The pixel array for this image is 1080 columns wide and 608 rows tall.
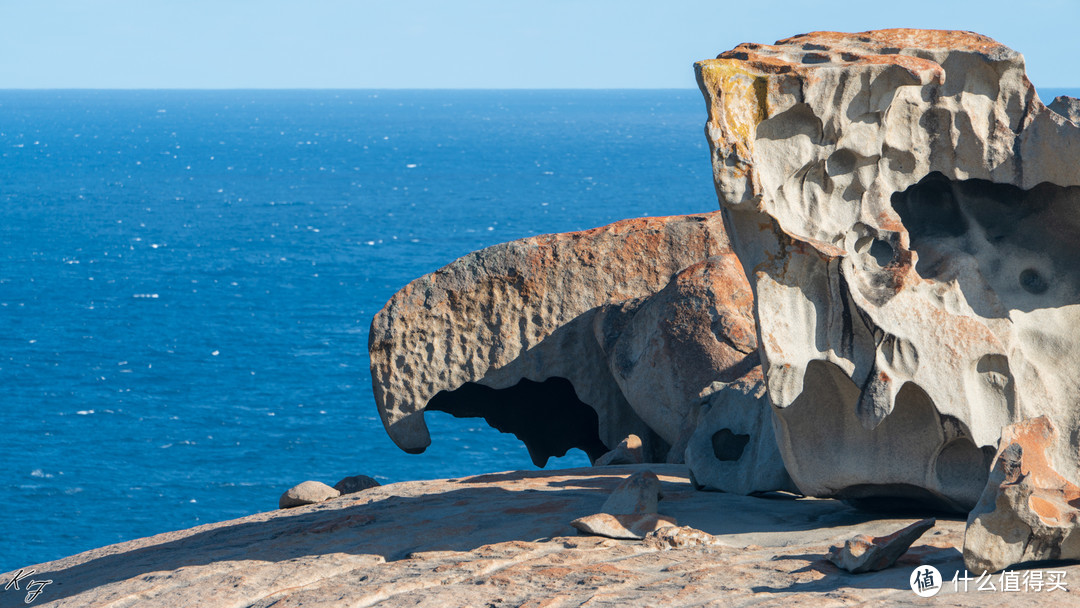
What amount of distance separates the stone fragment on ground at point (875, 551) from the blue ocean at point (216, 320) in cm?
2755

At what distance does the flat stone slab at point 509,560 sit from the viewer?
7.77m

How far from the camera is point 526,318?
16188mm

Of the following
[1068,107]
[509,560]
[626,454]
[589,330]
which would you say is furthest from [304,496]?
[1068,107]

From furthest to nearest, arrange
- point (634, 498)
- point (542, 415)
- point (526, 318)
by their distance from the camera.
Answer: point (542, 415) < point (526, 318) < point (634, 498)

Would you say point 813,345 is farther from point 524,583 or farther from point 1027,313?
point 524,583

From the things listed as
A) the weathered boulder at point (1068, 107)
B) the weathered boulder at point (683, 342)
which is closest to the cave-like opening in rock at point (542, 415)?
the weathered boulder at point (683, 342)

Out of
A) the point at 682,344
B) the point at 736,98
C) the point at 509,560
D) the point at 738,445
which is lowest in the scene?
the point at 509,560

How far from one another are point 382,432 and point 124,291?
93.2ft

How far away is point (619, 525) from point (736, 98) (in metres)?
3.65

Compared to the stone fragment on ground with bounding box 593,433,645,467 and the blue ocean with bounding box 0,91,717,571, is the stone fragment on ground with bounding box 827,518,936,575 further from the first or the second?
the blue ocean with bounding box 0,91,717,571

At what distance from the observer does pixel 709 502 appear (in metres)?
10.6

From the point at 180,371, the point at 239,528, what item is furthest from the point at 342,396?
the point at 239,528

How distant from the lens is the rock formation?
14688 mm

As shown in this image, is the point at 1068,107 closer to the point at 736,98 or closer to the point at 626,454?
the point at 736,98
